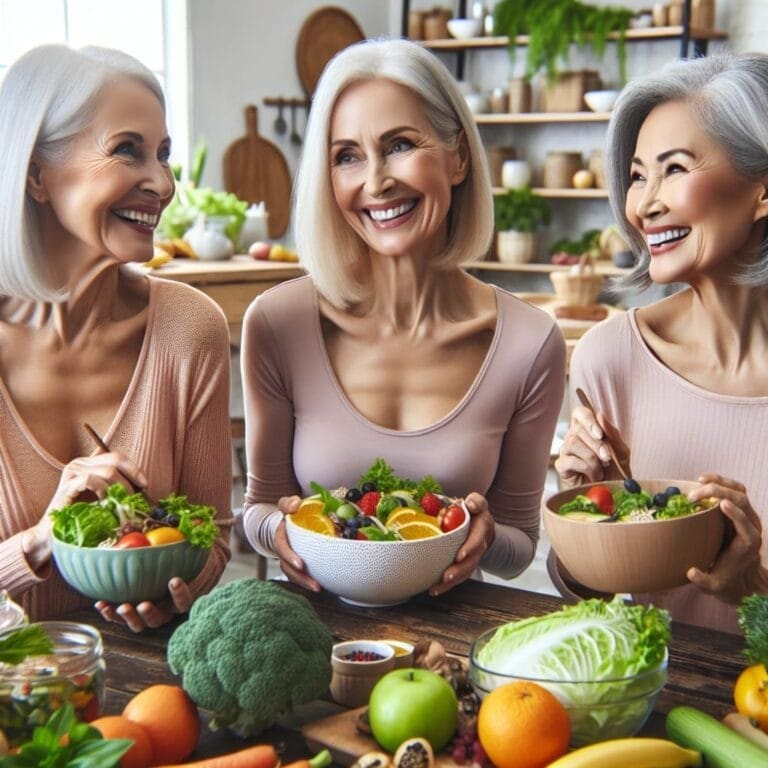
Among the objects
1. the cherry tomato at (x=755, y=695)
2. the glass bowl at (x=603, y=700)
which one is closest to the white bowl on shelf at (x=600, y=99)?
the cherry tomato at (x=755, y=695)

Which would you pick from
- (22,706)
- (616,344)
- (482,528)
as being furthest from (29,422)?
(616,344)

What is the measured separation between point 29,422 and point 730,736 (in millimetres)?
1178

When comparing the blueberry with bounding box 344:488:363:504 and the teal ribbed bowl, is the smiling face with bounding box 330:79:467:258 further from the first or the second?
the teal ribbed bowl

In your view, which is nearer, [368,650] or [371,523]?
[368,650]

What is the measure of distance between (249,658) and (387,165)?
0.99m

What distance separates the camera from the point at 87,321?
6.23ft

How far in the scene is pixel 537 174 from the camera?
7.82 meters

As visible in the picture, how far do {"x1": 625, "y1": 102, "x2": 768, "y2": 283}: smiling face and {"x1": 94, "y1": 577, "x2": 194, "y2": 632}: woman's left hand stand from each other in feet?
2.96

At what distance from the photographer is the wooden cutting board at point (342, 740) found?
1.18m

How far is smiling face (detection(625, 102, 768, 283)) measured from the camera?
1.81 meters

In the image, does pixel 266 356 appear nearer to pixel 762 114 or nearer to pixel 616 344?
pixel 616 344

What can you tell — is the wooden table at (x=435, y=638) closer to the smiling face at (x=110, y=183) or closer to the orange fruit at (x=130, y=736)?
the orange fruit at (x=130, y=736)

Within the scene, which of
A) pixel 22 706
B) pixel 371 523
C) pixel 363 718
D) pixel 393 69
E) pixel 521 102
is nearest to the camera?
pixel 22 706

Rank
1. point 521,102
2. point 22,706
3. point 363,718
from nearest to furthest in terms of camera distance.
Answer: point 22,706 → point 363,718 → point 521,102
